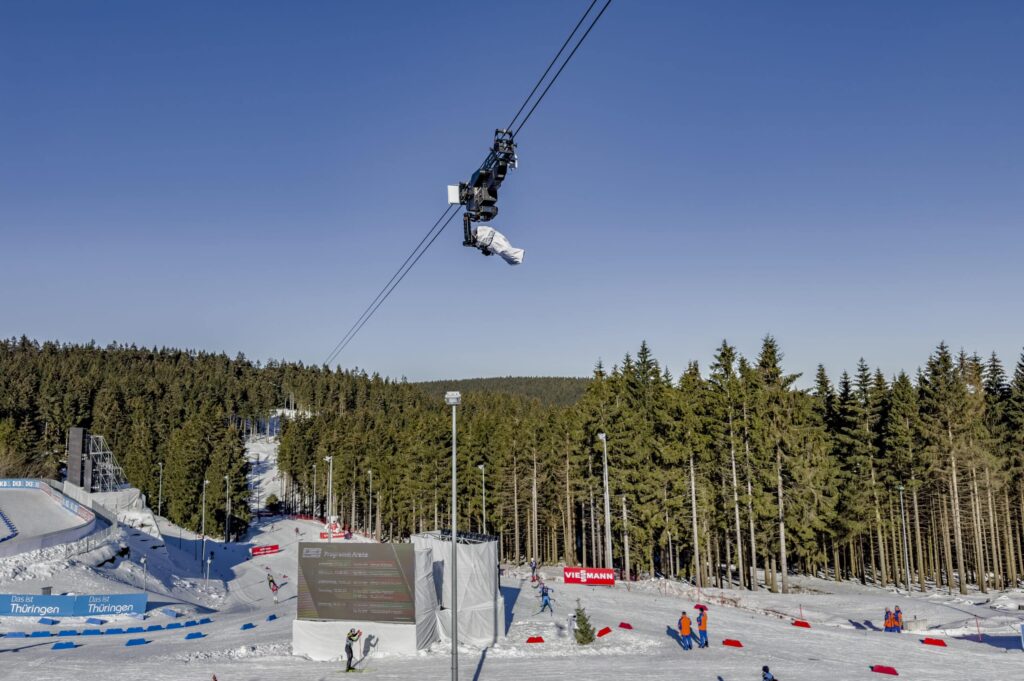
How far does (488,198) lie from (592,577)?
3460 centimetres

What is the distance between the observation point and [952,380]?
2136 inches

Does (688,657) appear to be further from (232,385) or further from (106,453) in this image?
(232,385)

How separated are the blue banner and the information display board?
1788 centimetres

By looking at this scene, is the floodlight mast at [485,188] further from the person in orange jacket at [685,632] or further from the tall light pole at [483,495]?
the tall light pole at [483,495]

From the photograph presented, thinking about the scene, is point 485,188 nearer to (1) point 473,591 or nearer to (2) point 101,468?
(1) point 473,591

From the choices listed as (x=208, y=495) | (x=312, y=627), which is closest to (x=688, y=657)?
(x=312, y=627)

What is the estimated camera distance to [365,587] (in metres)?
24.5

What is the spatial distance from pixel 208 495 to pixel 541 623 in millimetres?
73844

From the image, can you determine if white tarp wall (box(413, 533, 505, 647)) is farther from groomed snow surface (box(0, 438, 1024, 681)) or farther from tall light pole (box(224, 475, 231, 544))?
tall light pole (box(224, 475, 231, 544))

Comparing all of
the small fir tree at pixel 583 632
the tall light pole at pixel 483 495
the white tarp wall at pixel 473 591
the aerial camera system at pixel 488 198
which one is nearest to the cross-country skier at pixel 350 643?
the white tarp wall at pixel 473 591

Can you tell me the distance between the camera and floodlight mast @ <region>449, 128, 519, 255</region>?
11.2 m

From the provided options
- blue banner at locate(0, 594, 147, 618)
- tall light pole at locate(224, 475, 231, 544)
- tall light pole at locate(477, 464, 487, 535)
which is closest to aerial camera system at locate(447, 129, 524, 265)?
blue banner at locate(0, 594, 147, 618)

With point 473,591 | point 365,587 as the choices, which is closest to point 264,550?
point 365,587

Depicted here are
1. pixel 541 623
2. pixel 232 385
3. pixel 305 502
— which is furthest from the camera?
pixel 232 385
